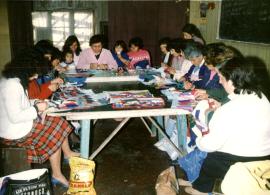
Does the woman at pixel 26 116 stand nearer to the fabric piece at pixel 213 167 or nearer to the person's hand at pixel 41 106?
the person's hand at pixel 41 106

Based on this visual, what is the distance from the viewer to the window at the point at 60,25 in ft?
22.4

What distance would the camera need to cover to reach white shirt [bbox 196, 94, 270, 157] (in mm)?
1797

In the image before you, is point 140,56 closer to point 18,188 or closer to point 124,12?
point 124,12

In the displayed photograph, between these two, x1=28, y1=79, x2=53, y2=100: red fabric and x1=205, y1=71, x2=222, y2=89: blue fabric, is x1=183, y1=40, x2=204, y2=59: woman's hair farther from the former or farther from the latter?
x1=28, y1=79, x2=53, y2=100: red fabric

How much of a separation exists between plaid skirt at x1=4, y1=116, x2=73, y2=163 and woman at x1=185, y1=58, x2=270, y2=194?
1.17 metres

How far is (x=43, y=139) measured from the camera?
240cm

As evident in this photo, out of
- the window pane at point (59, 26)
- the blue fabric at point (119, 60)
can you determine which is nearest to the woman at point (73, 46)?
the blue fabric at point (119, 60)

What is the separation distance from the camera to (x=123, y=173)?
9.66 feet

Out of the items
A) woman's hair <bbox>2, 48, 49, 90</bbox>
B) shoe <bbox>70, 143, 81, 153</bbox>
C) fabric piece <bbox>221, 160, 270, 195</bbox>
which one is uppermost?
woman's hair <bbox>2, 48, 49, 90</bbox>

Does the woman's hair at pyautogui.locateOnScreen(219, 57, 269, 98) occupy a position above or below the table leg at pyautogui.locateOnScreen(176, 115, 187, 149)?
above

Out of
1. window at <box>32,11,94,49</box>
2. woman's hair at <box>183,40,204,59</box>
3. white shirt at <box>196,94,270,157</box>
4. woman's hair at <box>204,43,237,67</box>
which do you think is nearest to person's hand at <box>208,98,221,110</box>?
woman's hair at <box>204,43,237,67</box>

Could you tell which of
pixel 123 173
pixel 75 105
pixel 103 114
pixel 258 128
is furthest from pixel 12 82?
pixel 258 128

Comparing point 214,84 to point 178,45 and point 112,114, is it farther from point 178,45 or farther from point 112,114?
point 112,114

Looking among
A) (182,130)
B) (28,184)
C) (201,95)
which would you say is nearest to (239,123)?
(201,95)
